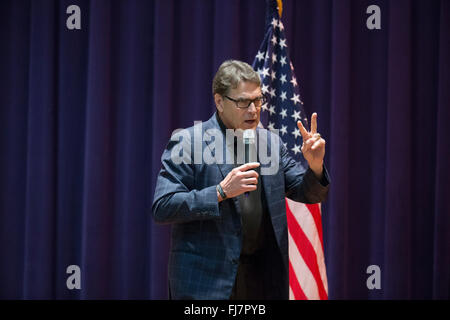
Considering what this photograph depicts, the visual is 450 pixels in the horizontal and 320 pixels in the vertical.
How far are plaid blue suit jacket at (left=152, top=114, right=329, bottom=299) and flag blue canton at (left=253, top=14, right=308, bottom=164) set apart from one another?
1.02 m

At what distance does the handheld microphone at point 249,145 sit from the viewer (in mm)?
2055

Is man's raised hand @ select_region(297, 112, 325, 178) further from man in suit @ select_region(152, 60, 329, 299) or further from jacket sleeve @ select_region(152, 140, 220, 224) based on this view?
jacket sleeve @ select_region(152, 140, 220, 224)

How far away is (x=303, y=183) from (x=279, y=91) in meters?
1.17

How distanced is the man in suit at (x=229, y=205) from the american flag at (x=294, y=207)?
0.93 metres

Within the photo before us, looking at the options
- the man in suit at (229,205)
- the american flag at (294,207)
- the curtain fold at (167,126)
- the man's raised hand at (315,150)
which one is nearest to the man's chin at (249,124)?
the man in suit at (229,205)

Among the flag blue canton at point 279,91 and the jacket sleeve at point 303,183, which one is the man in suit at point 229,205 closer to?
the jacket sleeve at point 303,183

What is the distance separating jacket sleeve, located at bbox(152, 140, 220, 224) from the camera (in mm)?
1800

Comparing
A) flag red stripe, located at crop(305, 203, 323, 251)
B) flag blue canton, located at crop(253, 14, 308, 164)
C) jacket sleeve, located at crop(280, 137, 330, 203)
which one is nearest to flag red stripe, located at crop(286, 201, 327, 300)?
flag red stripe, located at crop(305, 203, 323, 251)

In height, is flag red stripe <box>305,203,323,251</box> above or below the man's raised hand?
below

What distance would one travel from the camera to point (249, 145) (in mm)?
2086

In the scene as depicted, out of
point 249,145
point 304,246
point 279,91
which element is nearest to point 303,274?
point 304,246
